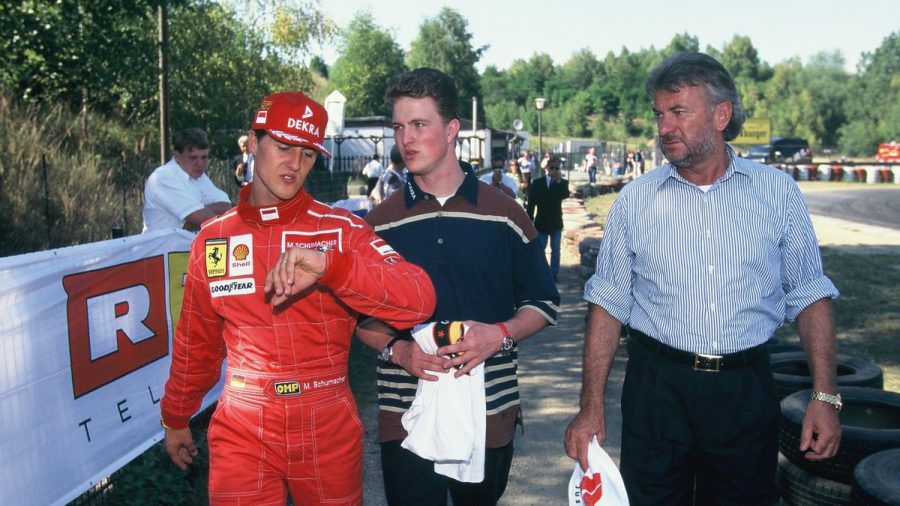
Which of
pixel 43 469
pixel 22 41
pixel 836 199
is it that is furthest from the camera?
pixel 836 199

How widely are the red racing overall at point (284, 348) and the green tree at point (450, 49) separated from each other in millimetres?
108997

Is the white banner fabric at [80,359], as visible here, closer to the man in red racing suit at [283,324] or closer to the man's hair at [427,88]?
the man in red racing suit at [283,324]

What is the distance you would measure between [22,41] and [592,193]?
2871 cm

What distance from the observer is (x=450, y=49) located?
111875 mm

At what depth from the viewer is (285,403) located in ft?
9.05

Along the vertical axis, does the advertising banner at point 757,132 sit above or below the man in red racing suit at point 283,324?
above

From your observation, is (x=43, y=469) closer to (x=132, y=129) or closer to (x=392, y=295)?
(x=392, y=295)

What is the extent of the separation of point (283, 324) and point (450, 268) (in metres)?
0.74

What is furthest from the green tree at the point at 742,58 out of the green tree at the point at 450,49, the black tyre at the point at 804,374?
the black tyre at the point at 804,374

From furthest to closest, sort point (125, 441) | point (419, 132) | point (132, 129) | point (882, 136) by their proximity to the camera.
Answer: point (882, 136) → point (132, 129) → point (125, 441) → point (419, 132)

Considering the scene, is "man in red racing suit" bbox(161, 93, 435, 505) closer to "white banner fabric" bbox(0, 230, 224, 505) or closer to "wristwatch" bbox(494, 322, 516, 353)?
"wristwatch" bbox(494, 322, 516, 353)

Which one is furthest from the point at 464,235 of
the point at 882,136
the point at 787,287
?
the point at 882,136

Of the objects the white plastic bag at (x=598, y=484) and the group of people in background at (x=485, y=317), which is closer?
the group of people in background at (x=485, y=317)

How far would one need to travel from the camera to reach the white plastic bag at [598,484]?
10.0 ft
